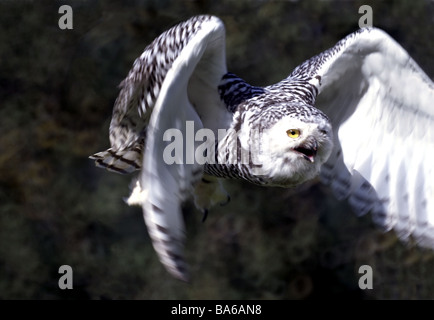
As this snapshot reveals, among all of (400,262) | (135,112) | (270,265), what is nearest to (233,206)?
(270,265)

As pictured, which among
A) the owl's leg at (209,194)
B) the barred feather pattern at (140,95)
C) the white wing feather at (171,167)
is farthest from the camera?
the owl's leg at (209,194)

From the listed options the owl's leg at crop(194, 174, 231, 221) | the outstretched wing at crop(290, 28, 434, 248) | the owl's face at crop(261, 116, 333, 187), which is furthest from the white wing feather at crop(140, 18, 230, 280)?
the owl's leg at crop(194, 174, 231, 221)

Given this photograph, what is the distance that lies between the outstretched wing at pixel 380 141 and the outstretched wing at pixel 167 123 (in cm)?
50

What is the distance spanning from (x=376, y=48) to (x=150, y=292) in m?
3.32

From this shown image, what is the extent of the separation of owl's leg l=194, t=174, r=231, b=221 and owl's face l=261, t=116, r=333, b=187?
2.52ft

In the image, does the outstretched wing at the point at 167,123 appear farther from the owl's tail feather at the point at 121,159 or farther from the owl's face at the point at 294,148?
the owl's face at the point at 294,148

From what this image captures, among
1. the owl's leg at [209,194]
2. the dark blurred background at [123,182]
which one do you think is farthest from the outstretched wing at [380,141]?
the dark blurred background at [123,182]

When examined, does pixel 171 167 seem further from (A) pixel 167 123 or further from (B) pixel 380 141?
(B) pixel 380 141

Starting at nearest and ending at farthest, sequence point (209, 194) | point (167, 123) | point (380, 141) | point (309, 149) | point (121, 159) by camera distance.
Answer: point (167, 123)
point (309, 149)
point (121, 159)
point (380, 141)
point (209, 194)

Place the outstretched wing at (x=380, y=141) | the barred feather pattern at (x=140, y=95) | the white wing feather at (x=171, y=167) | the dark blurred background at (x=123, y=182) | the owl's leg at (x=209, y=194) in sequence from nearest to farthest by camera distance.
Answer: the white wing feather at (x=171, y=167) → the barred feather pattern at (x=140, y=95) → the outstretched wing at (x=380, y=141) → the owl's leg at (x=209, y=194) → the dark blurred background at (x=123, y=182)

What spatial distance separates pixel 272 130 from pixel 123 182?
9.23ft

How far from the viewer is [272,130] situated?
2.17 metres

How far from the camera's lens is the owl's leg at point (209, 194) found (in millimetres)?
2957

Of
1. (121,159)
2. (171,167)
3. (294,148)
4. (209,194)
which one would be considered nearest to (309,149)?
(294,148)
